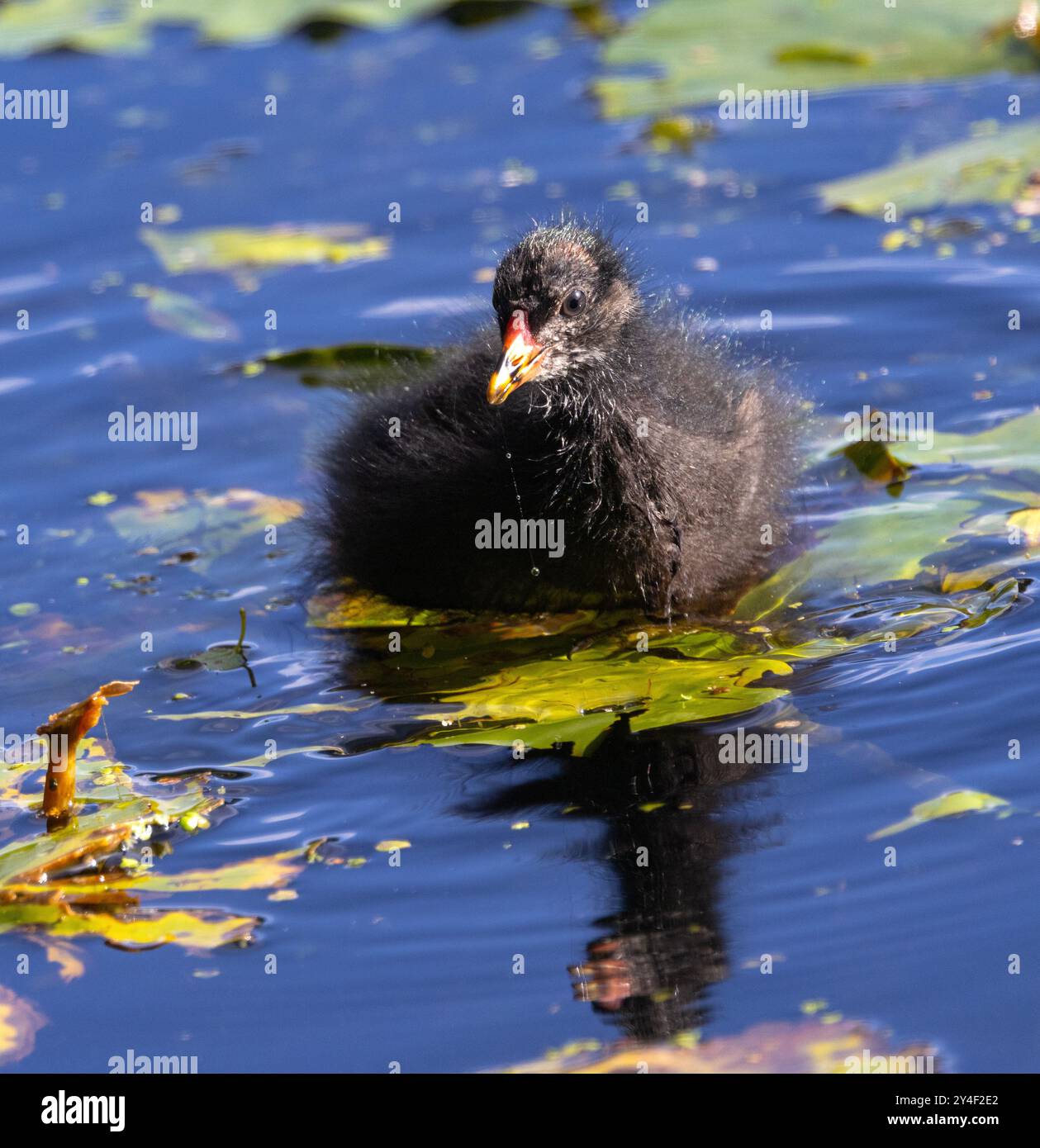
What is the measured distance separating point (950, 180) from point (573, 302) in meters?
3.87

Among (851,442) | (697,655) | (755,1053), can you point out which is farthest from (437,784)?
(851,442)

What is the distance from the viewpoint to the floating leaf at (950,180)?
8.22 m

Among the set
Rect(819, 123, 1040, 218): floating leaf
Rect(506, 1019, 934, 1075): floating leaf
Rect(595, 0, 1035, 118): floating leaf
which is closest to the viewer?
Rect(506, 1019, 934, 1075): floating leaf

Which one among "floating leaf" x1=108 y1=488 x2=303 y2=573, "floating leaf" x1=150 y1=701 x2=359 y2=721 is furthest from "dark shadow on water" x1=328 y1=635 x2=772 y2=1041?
"floating leaf" x1=108 y1=488 x2=303 y2=573

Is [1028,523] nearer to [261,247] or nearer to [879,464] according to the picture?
[879,464]

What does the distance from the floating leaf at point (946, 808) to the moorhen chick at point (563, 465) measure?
132 cm

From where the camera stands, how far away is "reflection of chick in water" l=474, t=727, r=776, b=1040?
3822 millimetres

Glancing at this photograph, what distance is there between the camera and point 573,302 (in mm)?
5145

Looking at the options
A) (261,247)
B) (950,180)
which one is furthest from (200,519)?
(950,180)

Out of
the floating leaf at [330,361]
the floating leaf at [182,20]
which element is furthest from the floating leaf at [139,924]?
the floating leaf at [182,20]

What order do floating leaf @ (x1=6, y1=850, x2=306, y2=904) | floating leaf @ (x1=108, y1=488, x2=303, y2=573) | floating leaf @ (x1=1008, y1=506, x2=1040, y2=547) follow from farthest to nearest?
floating leaf @ (x1=108, y1=488, x2=303, y2=573) → floating leaf @ (x1=1008, y1=506, x2=1040, y2=547) → floating leaf @ (x1=6, y1=850, x2=306, y2=904)

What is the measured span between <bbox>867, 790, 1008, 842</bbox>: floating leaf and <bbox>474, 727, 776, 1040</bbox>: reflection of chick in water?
14.3 inches

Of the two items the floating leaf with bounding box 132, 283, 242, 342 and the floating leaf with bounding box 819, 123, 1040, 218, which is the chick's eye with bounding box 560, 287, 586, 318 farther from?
the floating leaf with bounding box 819, 123, 1040, 218
